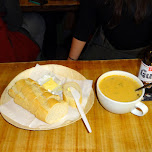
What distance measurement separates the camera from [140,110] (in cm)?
90

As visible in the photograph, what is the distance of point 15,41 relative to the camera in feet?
6.16

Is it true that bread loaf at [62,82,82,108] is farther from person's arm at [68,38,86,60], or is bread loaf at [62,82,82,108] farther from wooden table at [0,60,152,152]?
person's arm at [68,38,86,60]

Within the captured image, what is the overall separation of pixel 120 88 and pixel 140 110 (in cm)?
15

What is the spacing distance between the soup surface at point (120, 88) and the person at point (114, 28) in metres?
0.54

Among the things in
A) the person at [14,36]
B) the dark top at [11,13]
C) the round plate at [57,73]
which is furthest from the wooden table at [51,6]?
the round plate at [57,73]

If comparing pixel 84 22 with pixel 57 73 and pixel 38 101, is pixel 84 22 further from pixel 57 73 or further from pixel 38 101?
pixel 38 101

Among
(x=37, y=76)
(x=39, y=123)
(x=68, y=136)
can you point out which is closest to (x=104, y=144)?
(x=68, y=136)

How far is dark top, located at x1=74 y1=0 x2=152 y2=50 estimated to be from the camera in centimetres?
134

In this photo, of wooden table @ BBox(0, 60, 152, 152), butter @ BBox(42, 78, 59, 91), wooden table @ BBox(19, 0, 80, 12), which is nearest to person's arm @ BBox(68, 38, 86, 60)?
butter @ BBox(42, 78, 59, 91)

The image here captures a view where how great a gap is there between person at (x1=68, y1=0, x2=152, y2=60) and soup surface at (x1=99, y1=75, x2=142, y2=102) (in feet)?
1.76

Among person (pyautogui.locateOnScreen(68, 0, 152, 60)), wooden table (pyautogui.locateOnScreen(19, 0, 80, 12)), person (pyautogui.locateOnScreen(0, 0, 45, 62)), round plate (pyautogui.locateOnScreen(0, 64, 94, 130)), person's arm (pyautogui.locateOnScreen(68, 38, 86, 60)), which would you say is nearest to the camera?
round plate (pyautogui.locateOnScreen(0, 64, 94, 130))

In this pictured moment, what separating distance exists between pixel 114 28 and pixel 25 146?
114 cm

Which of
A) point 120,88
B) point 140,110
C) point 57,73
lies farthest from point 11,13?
point 140,110

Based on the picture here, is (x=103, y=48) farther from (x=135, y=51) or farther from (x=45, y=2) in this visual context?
(x=45, y=2)
